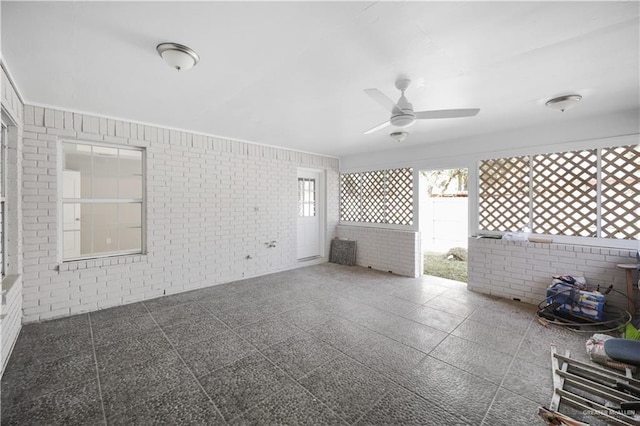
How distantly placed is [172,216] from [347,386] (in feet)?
10.6

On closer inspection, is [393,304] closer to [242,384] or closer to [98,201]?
[242,384]

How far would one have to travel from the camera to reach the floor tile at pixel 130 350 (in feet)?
7.22

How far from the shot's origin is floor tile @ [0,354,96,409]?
183cm

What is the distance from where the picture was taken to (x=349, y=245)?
19.1ft

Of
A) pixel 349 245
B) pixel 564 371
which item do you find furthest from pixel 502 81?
pixel 349 245

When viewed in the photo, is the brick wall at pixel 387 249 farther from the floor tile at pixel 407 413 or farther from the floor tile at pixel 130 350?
the floor tile at pixel 130 350

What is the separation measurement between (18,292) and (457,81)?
467 cm

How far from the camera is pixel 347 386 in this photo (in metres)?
1.92

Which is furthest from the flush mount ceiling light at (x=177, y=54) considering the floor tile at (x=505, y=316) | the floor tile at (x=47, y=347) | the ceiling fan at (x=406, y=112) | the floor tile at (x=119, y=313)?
the floor tile at (x=505, y=316)

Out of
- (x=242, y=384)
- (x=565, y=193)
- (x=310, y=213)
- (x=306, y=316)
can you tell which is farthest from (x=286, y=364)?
(x=565, y=193)

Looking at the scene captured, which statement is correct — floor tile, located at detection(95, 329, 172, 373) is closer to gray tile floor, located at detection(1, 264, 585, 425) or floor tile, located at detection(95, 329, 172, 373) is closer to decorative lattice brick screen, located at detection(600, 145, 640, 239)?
gray tile floor, located at detection(1, 264, 585, 425)

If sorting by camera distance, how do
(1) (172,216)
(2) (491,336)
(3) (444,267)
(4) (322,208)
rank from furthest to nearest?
(4) (322,208) < (3) (444,267) < (1) (172,216) < (2) (491,336)

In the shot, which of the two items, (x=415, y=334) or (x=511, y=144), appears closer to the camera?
(x=415, y=334)

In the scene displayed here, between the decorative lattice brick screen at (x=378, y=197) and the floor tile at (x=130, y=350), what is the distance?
4.30 meters
